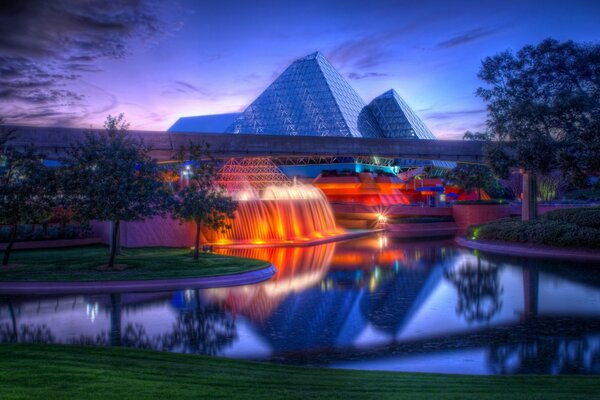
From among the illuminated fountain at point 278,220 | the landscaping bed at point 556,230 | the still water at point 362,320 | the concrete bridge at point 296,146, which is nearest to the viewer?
the still water at point 362,320

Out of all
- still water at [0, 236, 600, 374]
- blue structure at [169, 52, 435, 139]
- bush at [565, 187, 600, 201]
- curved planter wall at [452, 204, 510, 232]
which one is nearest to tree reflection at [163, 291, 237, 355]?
still water at [0, 236, 600, 374]

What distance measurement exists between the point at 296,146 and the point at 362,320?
30140 mm

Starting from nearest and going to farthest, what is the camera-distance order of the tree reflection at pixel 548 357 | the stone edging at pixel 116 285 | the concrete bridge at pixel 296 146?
1. the tree reflection at pixel 548 357
2. the stone edging at pixel 116 285
3. the concrete bridge at pixel 296 146

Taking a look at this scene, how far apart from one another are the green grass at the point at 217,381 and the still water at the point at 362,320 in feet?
4.38

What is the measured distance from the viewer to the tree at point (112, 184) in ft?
64.2

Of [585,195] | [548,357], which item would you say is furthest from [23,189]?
[585,195]

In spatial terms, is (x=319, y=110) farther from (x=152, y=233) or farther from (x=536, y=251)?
(x=536, y=251)

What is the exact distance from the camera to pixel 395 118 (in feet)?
336

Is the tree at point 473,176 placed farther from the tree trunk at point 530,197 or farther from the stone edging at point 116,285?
the stone edging at point 116,285

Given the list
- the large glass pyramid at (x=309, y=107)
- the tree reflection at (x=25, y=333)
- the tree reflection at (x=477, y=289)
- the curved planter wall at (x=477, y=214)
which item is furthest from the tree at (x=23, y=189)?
the large glass pyramid at (x=309, y=107)

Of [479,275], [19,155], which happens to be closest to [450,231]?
[479,275]

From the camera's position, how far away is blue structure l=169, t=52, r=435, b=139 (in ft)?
278

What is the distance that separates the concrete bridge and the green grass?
27.3m

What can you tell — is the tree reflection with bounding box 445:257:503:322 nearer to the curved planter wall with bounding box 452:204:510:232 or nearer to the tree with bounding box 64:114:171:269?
the tree with bounding box 64:114:171:269
